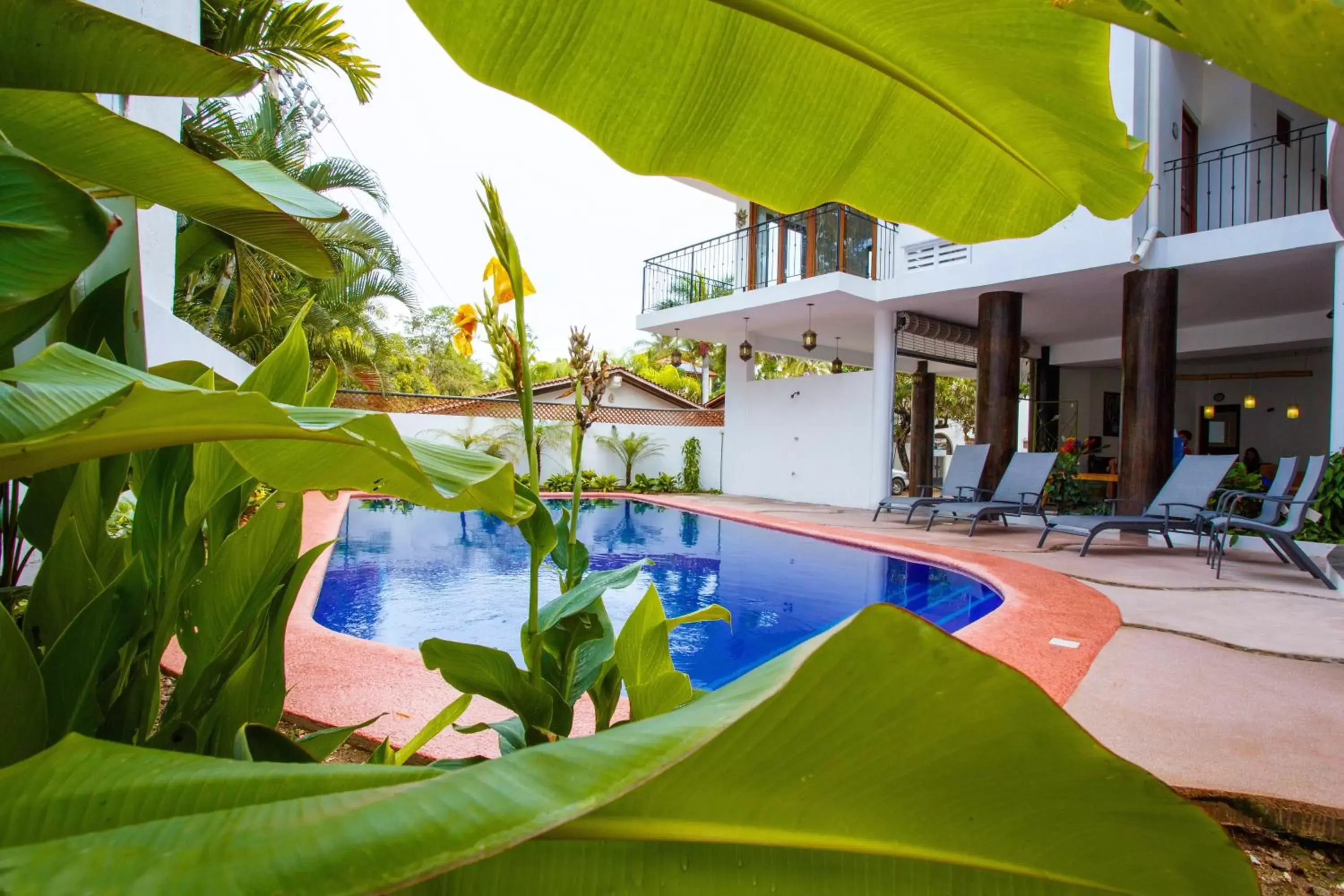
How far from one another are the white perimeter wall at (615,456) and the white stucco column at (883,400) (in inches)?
181

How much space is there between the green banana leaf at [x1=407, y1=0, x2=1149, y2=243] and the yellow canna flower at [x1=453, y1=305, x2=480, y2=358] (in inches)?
12.5

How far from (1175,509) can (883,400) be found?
4.84m

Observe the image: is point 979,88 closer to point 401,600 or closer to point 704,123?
point 704,123

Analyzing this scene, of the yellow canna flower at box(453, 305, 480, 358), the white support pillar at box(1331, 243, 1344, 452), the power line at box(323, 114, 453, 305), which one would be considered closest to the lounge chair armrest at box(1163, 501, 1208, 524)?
the white support pillar at box(1331, 243, 1344, 452)

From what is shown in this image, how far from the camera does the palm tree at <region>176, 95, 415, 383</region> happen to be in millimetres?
8602

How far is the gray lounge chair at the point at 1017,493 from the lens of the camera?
29.8ft

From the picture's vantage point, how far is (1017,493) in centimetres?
932

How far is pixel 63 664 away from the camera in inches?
30.0

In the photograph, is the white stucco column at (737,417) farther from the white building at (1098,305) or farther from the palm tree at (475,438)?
the palm tree at (475,438)

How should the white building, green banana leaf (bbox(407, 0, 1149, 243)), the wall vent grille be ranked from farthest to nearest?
the wall vent grille
the white building
green banana leaf (bbox(407, 0, 1149, 243))

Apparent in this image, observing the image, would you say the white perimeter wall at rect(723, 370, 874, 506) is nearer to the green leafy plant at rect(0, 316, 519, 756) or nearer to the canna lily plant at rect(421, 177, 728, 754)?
the canna lily plant at rect(421, 177, 728, 754)

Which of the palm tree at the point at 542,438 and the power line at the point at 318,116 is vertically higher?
the power line at the point at 318,116

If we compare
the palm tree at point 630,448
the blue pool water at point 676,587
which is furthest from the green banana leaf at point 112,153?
the palm tree at point 630,448

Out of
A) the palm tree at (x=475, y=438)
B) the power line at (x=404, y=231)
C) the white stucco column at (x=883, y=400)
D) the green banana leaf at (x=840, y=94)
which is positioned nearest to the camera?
the green banana leaf at (x=840, y=94)
